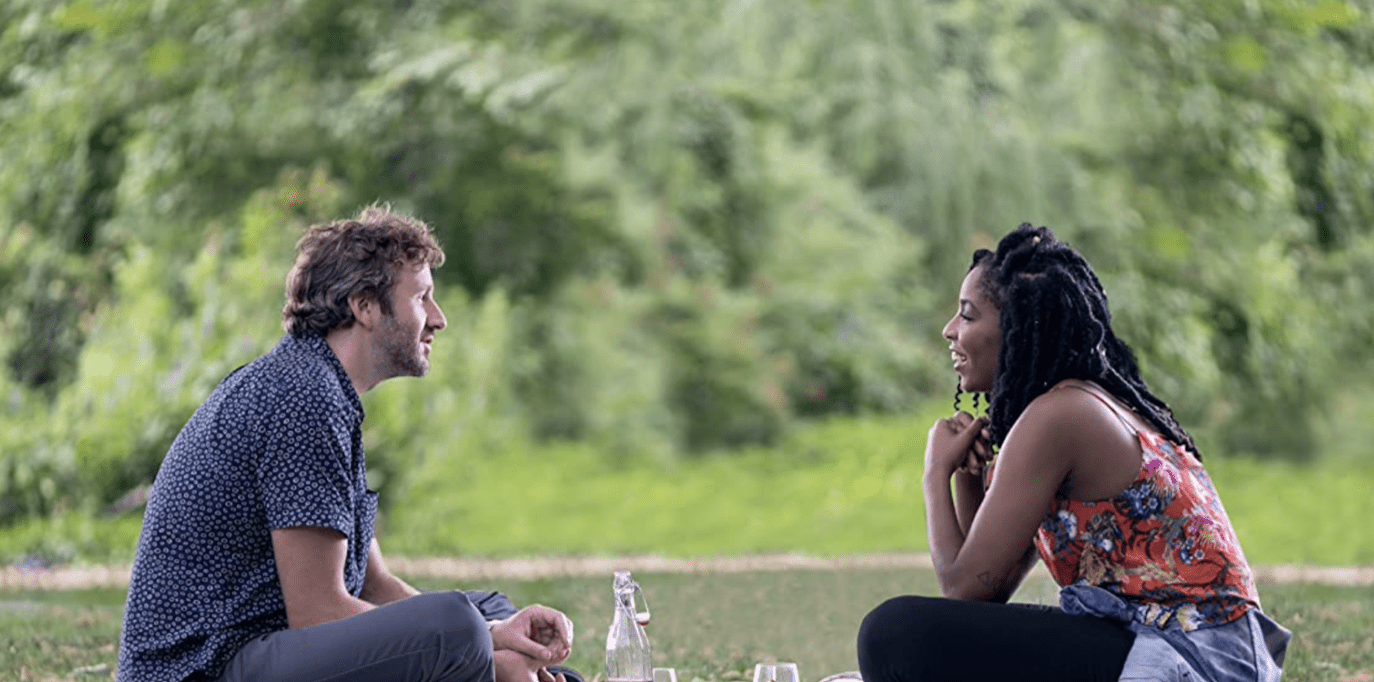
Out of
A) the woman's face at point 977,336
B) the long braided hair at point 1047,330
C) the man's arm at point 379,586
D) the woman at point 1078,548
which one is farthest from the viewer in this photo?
the man's arm at point 379,586

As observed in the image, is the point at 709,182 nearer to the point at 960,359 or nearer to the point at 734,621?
the point at 734,621

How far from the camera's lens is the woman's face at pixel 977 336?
278 cm

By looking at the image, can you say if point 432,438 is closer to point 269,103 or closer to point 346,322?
point 269,103

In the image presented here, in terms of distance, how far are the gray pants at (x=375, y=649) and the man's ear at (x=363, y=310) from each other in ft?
1.46

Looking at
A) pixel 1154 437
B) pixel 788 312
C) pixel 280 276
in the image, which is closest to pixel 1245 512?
pixel 788 312

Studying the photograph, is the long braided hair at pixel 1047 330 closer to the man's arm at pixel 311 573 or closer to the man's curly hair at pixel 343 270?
the man's curly hair at pixel 343 270

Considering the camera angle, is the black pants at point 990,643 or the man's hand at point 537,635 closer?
the black pants at point 990,643

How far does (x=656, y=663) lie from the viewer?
5.06m

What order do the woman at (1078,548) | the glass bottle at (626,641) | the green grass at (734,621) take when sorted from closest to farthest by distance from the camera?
1. the woman at (1078,548)
2. the glass bottle at (626,641)
3. the green grass at (734,621)

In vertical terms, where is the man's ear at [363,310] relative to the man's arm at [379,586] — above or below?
above

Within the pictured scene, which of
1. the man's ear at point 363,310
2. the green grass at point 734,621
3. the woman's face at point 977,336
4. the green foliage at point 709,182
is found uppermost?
the man's ear at point 363,310

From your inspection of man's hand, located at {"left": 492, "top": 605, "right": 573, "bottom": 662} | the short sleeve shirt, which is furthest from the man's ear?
man's hand, located at {"left": 492, "top": 605, "right": 573, "bottom": 662}

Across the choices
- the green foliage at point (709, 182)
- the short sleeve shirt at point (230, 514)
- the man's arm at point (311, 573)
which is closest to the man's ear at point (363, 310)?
the short sleeve shirt at point (230, 514)

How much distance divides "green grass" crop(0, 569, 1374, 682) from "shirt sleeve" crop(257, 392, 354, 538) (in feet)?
7.46
